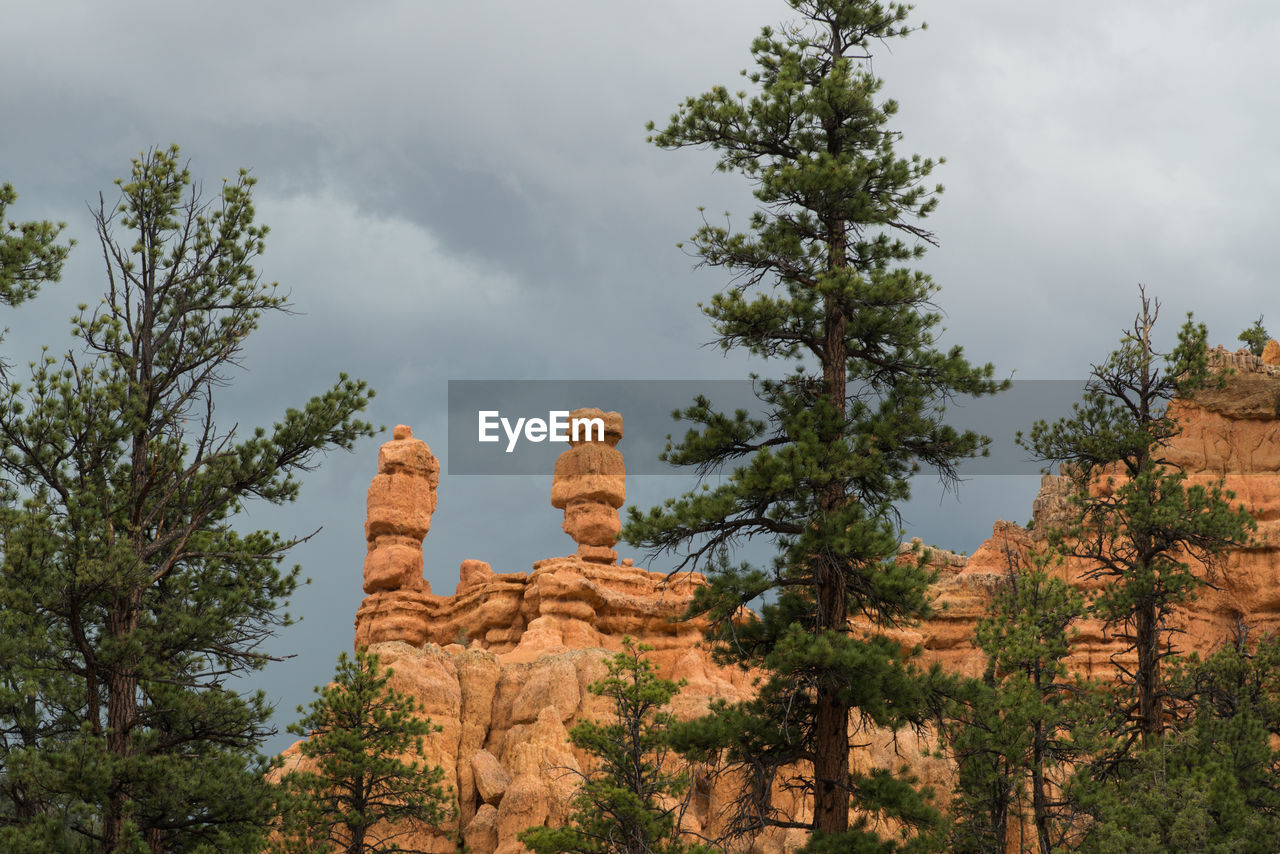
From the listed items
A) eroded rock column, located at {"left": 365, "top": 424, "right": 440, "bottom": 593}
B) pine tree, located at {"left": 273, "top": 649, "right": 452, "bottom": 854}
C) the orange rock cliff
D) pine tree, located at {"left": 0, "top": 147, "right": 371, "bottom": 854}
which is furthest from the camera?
eroded rock column, located at {"left": 365, "top": 424, "right": 440, "bottom": 593}

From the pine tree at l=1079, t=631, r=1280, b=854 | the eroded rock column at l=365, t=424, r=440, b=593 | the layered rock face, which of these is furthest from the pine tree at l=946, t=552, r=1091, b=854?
the eroded rock column at l=365, t=424, r=440, b=593

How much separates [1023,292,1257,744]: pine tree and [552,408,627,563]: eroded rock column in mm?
29083

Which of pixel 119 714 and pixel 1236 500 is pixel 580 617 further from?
pixel 119 714

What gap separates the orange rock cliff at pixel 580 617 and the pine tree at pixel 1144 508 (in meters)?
4.01

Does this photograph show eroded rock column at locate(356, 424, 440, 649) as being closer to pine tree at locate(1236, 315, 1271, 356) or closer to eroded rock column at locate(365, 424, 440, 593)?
eroded rock column at locate(365, 424, 440, 593)

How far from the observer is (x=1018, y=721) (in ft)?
82.4

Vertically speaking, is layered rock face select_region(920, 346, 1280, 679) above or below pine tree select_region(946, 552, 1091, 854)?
above

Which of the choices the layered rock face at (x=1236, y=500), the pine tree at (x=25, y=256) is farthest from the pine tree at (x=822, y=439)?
the layered rock face at (x=1236, y=500)

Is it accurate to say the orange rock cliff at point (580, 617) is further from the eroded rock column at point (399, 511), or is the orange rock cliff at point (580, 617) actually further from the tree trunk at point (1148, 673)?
the tree trunk at point (1148, 673)

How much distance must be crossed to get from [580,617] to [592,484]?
29.7 ft

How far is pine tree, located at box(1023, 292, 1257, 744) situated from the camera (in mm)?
28734

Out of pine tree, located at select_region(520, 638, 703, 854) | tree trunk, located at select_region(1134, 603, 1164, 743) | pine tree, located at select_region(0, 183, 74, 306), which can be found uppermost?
pine tree, located at select_region(0, 183, 74, 306)

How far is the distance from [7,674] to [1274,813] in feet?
81.0

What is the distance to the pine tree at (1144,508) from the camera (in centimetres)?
2873
